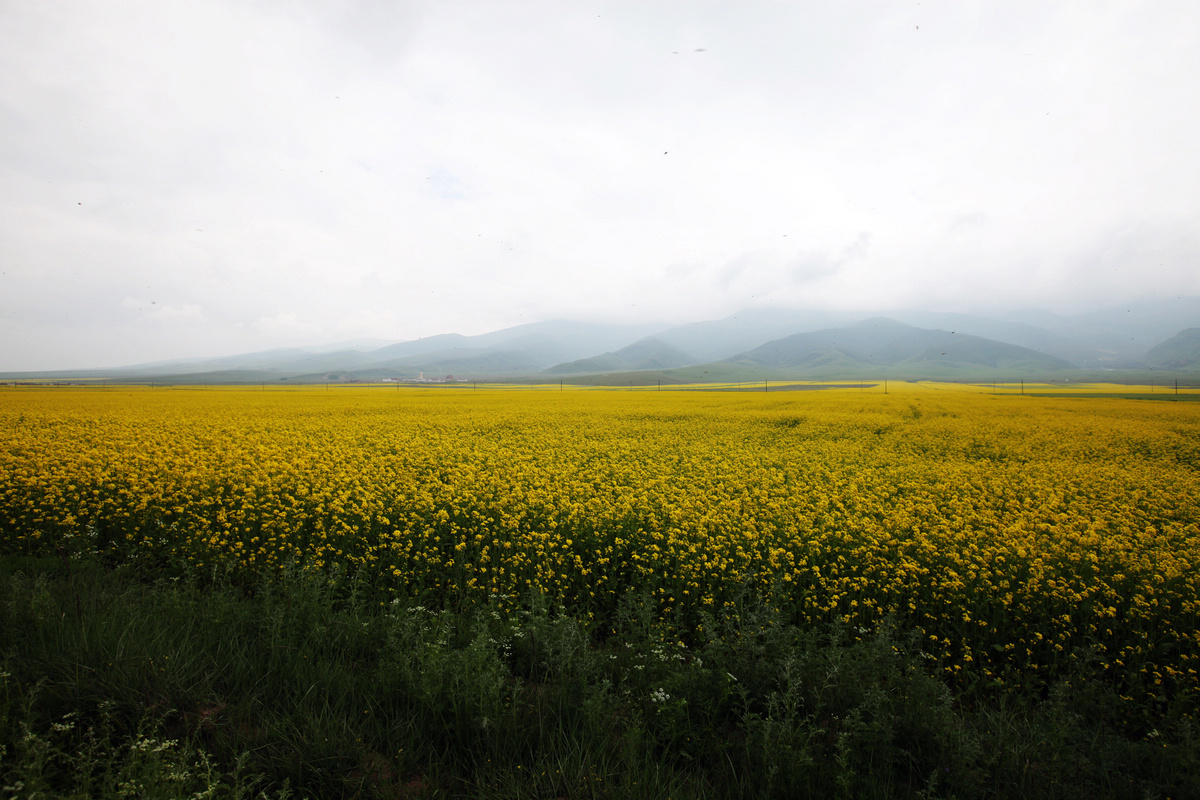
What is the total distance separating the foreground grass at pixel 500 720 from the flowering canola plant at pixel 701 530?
0.96 meters

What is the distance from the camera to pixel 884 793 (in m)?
2.88

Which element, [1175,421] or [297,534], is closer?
[297,534]

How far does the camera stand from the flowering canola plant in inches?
202

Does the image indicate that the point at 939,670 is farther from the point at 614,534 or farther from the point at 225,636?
the point at 225,636

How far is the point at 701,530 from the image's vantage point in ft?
22.0

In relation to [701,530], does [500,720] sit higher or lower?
lower

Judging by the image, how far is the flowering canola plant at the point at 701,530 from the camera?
513 centimetres

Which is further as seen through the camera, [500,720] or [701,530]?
[701,530]

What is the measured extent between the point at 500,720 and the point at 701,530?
409 cm

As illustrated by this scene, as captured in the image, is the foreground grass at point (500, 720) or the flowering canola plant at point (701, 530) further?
the flowering canola plant at point (701, 530)

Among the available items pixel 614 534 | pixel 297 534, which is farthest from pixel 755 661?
pixel 297 534

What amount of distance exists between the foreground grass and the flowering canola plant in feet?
3.15

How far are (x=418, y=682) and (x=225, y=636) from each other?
1915 millimetres

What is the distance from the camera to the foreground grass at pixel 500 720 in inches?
113
